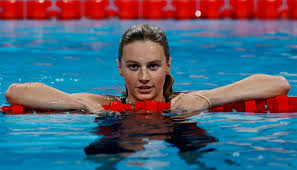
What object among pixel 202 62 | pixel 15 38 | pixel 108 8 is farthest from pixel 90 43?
pixel 108 8

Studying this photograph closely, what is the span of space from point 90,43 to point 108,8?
6.66 meters

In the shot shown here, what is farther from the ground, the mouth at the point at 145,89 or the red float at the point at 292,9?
the red float at the point at 292,9

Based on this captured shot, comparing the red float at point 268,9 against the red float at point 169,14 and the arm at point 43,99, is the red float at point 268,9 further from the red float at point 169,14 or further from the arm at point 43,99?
the arm at point 43,99

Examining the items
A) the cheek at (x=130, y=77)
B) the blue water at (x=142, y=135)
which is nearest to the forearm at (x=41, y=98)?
the blue water at (x=142, y=135)

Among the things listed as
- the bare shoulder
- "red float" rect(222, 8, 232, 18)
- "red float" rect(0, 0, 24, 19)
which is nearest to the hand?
the bare shoulder

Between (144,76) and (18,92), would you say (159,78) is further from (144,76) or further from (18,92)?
(18,92)

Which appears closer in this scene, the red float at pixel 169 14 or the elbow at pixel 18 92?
the elbow at pixel 18 92

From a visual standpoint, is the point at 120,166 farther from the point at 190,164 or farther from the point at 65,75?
the point at 65,75

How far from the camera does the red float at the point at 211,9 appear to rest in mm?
16234

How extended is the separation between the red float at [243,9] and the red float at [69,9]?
209 inches

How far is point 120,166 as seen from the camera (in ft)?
9.93

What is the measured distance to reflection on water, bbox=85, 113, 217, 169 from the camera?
3.16 meters

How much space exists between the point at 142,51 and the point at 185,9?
12844 mm

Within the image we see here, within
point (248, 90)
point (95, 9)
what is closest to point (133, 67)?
point (248, 90)
